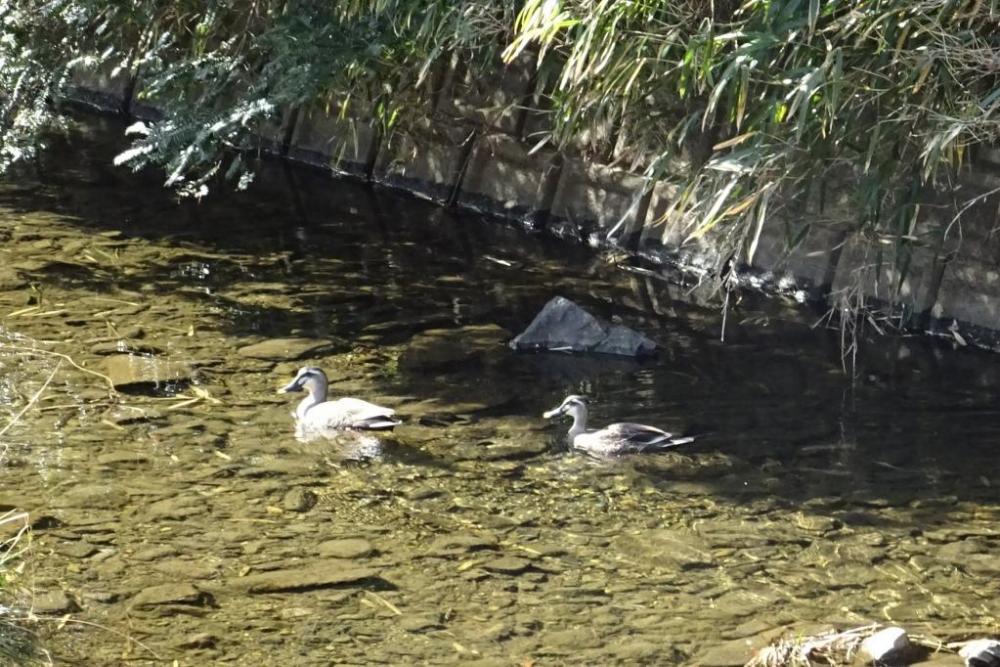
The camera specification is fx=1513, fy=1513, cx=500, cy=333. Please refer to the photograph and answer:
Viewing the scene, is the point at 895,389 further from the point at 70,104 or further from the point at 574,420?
the point at 70,104

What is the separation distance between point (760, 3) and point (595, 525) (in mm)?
3400

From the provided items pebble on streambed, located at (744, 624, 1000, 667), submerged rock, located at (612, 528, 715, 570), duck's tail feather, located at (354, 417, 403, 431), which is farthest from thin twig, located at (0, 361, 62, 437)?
pebble on streambed, located at (744, 624, 1000, 667)

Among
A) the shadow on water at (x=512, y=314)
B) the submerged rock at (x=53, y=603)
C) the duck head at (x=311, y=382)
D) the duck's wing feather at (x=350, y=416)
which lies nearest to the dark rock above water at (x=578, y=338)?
the shadow on water at (x=512, y=314)

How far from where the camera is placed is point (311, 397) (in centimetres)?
934

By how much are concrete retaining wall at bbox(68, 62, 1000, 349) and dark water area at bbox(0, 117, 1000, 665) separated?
18.6 inches

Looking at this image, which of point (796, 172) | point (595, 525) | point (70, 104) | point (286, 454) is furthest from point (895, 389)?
point (70, 104)

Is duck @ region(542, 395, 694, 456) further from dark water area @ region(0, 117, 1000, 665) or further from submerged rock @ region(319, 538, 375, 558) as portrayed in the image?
submerged rock @ region(319, 538, 375, 558)

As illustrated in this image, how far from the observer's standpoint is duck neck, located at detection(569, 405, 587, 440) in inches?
363

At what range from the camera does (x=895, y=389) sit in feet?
34.3

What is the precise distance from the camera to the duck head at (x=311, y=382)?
9406mm

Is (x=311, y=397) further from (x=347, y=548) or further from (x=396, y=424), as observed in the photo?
(x=347, y=548)

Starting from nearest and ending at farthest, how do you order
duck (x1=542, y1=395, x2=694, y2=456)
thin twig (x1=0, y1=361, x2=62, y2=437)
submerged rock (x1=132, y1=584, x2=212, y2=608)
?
submerged rock (x1=132, y1=584, x2=212, y2=608) → thin twig (x1=0, y1=361, x2=62, y2=437) → duck (x1=542, y1=395, x2=694, y2=456)

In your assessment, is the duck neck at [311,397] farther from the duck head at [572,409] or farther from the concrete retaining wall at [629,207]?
the concrete retaining wall at [629,207]

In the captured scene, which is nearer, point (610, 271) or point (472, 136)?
point (610, 271)
